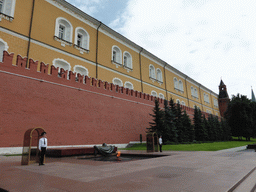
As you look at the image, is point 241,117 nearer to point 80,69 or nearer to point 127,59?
point 127,59

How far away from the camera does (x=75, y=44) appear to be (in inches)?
618

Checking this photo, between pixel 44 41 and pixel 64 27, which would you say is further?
pixel 64 27

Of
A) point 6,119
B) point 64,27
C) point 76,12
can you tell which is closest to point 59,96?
point 6,119

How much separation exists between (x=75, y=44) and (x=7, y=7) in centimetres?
522

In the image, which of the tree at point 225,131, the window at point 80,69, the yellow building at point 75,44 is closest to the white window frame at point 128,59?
the yellow building at point 75,44

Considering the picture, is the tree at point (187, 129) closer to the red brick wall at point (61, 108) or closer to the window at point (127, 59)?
the red brick wall at point (61, 108)

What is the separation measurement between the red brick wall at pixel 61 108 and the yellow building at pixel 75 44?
8.95 feet

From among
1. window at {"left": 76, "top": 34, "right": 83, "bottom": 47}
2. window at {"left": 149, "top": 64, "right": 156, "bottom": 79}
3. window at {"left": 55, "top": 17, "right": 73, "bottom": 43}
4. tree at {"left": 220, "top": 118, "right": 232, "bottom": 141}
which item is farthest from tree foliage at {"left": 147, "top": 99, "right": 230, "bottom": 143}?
window at {"left": 55, "top": 17, "right": 73, "bottom": 43}

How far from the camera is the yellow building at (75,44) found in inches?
488

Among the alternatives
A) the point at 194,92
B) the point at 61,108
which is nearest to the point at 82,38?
the point at 61,108

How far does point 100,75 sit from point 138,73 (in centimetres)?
656

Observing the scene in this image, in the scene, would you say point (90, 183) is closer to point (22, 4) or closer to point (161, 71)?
point (22, 4)

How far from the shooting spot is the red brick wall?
9.48 meters

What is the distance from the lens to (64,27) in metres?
15.9
